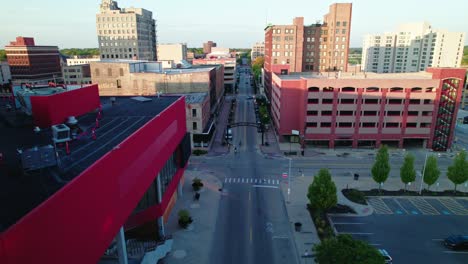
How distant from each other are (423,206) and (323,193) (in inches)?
697

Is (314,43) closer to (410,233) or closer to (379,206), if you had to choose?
(379,206)

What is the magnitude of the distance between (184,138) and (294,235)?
22.6 metres

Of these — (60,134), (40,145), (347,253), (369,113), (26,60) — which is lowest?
(347,253)

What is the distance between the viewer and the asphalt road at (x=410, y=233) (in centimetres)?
3456

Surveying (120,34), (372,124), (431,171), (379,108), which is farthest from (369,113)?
(120,34)

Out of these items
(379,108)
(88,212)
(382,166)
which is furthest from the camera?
(379,108)

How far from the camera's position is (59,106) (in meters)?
29.9

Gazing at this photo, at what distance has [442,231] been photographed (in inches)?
1553

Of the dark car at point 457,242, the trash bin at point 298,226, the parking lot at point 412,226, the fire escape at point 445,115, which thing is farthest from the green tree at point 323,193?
the fire escape at point 445,115

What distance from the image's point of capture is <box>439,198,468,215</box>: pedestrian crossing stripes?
4435 cm

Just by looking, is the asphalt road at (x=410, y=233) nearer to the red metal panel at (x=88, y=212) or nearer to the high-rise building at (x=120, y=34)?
the red metal panel at (x=88, y=212)

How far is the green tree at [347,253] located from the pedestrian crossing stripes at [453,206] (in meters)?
26.7

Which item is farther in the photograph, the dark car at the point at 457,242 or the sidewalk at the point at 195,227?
the dark car at the point at 457,242

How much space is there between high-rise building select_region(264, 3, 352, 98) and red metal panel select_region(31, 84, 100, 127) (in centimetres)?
8566
